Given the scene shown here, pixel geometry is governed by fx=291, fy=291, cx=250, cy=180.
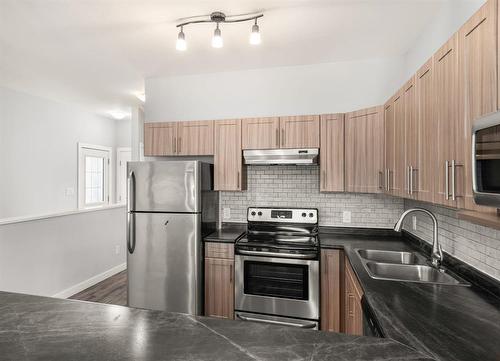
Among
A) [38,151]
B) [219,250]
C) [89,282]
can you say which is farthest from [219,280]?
[38,151]

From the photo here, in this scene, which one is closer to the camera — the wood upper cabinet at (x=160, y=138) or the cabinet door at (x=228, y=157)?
the cabinet door at (x=228, y=157)

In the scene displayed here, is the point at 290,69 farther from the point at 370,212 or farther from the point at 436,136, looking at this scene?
the point at 436,136

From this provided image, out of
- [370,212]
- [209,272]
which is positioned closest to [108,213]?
[209,272]

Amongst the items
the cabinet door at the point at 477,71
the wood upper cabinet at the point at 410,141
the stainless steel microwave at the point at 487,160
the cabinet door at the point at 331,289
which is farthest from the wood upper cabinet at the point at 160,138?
the stainless steel microwave at the point at 487,160

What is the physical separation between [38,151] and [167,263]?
3035mm

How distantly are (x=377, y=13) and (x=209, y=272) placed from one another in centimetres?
259

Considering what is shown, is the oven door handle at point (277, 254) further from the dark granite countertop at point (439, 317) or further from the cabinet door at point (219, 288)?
the dark granite countertop at point (439, 317)

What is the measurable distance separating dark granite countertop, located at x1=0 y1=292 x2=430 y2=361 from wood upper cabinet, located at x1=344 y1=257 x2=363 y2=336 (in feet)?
3.33

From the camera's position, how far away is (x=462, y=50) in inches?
49.0

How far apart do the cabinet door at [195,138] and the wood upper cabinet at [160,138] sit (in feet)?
0.24

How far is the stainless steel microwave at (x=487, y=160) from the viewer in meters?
0.90

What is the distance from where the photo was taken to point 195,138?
3164 millimetres

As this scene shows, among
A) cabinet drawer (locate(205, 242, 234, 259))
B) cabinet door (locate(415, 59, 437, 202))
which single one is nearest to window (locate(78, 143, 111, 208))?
cabinet drawer (locate(205, 242, 234, 259))

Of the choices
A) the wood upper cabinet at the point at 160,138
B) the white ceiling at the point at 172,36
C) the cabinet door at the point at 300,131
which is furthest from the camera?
the wood upper cabinet at the point at 160,138
